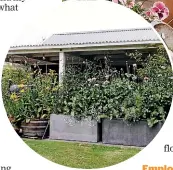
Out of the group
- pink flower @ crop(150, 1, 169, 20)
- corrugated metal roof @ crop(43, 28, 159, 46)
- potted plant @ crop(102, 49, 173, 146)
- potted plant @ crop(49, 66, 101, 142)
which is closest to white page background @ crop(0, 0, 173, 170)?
pink flower @ crop(150, 1, 169, 20)

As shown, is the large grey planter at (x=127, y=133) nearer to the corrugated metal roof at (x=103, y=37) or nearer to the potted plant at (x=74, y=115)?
the potted plant at (x=74, y=115)

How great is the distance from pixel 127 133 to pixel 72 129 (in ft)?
2.03

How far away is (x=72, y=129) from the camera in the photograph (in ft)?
13.6

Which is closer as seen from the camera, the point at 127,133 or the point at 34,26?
the point at 34,26

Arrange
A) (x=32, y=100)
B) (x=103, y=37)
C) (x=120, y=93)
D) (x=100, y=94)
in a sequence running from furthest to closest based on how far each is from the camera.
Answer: (x=103, y=37) < (x=32, y=100) < (x=100, y=94) < (x=120, y=93)

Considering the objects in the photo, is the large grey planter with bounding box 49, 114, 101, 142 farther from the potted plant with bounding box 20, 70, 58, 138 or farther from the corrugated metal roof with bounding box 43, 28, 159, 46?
the corrugated metal roof with bounding box 43, 28, 159, 46

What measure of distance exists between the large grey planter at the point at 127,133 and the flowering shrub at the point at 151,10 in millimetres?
1184

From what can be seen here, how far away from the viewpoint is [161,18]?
305 cm

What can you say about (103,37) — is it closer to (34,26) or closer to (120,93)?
(120,93)

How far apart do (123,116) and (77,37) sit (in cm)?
127

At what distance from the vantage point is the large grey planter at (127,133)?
12.5ft

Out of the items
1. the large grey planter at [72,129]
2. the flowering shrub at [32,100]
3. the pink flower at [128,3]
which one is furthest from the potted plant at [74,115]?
the pink flower at [128,3]

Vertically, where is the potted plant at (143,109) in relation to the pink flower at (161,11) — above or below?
below

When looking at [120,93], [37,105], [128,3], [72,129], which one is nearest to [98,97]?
[120,93]
